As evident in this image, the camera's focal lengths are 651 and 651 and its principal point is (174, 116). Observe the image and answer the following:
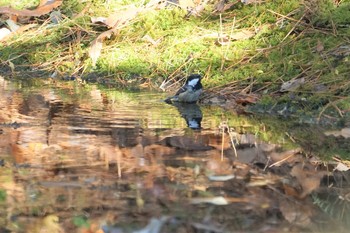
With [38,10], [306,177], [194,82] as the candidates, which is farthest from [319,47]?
[38,10]

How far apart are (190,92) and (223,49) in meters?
1.05

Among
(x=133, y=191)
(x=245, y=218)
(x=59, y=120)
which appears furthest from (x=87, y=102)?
(x=245, y=218)

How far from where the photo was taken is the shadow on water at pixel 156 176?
1.98m

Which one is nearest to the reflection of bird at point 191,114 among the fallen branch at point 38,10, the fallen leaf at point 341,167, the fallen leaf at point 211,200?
the fallen leaf at point 341,167

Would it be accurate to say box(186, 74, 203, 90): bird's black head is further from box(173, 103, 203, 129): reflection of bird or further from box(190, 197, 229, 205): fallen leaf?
box(190, 197, 229, 205): fallen leaf

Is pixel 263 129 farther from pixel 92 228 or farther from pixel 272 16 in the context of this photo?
pixel 272 16

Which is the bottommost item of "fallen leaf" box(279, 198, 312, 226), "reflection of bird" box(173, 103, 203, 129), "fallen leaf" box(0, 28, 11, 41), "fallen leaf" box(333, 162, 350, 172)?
"fallen leaf" box(279, 198, 312, 226)

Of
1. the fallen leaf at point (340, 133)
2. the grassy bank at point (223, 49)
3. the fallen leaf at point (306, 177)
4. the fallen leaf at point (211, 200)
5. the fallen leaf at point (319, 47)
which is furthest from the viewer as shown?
the fallen leaf at point (319, 47)

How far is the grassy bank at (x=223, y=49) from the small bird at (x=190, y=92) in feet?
0.45

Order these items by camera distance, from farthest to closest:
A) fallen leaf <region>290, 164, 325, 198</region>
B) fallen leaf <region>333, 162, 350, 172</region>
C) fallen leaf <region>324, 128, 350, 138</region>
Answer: fallen leaf <region>324, 128, 350, 138</region>
fallen leaf <region>333, 162, 350, 172</region>
fallen leaf <region>290, 164, 325, 198</region>

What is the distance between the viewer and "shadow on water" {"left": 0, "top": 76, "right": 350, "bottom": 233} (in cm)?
198

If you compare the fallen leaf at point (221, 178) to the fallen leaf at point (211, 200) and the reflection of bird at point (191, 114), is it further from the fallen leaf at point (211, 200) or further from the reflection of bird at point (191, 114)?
the reflection of bird at point (191, 114)

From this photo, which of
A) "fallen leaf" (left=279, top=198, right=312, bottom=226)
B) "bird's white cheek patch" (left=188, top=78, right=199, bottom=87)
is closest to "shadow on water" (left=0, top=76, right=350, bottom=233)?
"fallen leaf" (left=279, top=198, right=312, bottom=226)

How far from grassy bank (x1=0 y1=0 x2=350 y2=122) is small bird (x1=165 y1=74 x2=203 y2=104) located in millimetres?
137
